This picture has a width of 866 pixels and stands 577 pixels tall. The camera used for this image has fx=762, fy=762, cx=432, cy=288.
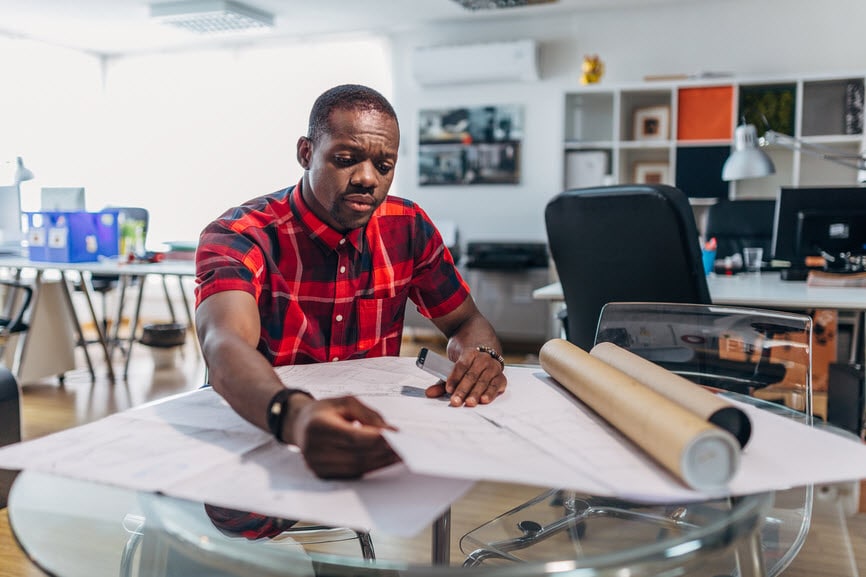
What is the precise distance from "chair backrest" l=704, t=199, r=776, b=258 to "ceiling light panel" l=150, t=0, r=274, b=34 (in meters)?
3.82

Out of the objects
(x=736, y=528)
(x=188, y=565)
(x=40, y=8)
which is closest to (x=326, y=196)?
(x=188, y=565)

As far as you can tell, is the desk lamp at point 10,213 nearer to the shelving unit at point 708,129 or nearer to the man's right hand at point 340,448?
the shelving unit at point 708,129

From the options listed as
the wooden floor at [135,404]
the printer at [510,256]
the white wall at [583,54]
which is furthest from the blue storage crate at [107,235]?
the white wall at [583,54]

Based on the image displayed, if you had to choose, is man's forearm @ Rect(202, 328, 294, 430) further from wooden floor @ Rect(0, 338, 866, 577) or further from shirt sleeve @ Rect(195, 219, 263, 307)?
wooden floor @ Rect(0, 338, 866, 577)

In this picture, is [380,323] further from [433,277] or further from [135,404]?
[135,404]

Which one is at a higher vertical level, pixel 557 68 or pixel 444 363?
pixel 557 68

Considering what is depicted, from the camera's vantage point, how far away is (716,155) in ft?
17.5

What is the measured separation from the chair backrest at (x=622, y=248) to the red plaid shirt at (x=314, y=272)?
890mm

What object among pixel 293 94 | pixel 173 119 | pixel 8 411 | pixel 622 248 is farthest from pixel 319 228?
pixel 173 119

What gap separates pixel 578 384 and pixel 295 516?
0.41 m

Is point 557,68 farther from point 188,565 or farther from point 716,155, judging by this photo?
point 188,565

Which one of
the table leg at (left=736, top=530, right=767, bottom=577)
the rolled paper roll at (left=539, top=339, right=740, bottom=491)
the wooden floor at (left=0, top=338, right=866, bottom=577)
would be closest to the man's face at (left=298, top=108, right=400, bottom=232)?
the rolled paper roll at (left=539, top=339, right=740, bottom=491)

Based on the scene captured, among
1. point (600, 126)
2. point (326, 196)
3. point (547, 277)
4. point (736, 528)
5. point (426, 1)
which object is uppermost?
point (426, 1)

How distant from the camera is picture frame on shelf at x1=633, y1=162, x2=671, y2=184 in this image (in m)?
5.70
